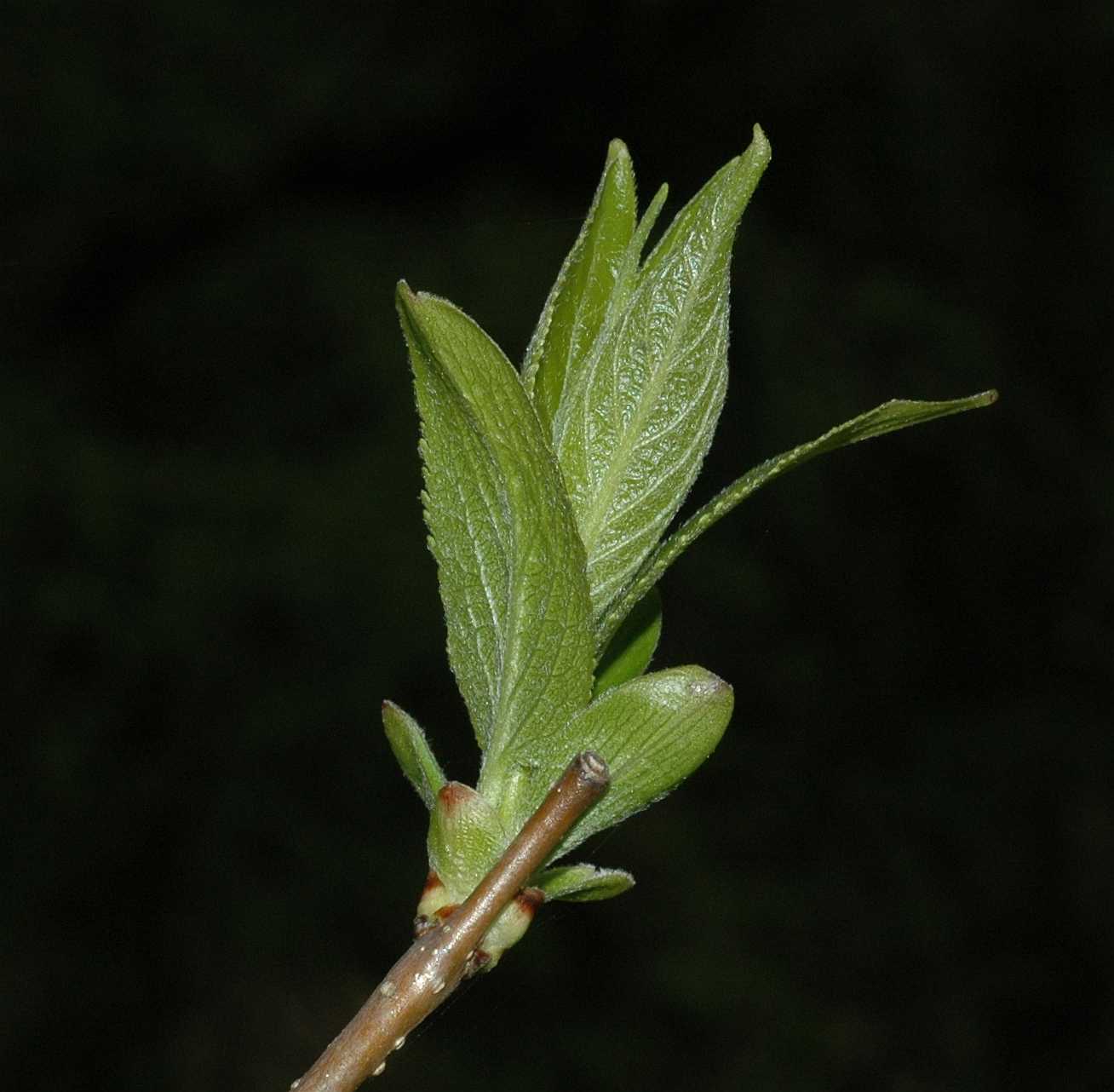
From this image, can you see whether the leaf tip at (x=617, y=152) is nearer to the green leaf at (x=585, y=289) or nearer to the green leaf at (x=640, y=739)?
the green leaf at (x=585, y=289)

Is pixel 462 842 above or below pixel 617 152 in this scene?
below

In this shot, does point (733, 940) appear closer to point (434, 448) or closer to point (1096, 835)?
point (1096, 835)

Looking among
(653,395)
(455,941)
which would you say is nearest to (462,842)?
(455,941)

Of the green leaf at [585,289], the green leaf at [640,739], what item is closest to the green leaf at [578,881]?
the green leaf at [640,739]

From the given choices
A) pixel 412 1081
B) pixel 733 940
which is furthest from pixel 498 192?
pixel 412 1081

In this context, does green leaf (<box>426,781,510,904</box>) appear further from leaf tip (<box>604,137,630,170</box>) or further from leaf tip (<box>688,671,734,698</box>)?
leaf tip (<box>604,137,630,170</box>)

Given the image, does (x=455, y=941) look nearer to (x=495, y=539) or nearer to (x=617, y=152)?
(x=495, y=539)
